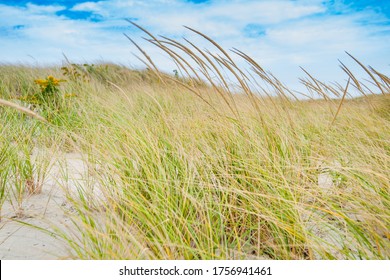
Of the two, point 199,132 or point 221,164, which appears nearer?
point 221,164

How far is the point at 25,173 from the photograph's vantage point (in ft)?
6.17

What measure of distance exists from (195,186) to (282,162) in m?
0.49

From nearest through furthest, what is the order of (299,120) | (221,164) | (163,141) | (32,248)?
(32,248) < (221,164) < (163,141) < (299,120)

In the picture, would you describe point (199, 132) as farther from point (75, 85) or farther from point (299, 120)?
point (75, 85)

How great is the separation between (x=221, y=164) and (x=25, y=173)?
42.1 inches
